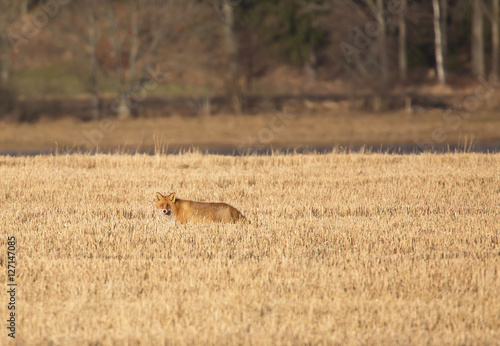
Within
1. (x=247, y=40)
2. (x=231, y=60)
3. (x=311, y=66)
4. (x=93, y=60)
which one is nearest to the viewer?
(x=93, y=60)

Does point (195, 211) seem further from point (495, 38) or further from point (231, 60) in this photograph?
point (495, 38)

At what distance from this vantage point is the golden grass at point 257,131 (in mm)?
27875

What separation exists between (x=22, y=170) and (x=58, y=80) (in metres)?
34.2

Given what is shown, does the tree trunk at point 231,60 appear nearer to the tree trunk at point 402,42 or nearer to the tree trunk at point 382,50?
the tree trunk at point 382,50

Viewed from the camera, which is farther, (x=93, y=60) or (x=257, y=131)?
(x=93, y=60)

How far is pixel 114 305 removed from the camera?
22.2 ft

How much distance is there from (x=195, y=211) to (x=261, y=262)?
2345 mm

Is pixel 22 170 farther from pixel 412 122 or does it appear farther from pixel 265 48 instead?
pixel 265 48

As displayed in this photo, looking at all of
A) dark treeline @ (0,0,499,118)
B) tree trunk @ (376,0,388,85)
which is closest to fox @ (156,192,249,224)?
dark treeline @ (0,0,499,118)

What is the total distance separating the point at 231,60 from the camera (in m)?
38.4

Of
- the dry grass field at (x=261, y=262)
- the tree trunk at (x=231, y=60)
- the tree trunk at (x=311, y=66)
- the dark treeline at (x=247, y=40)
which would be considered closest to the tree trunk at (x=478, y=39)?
the dark treeline at (x=247, y=40)

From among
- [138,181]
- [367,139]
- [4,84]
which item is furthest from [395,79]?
[138,181]

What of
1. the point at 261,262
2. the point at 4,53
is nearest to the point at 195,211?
the point at 261,262

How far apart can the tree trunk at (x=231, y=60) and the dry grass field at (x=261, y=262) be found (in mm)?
21241
